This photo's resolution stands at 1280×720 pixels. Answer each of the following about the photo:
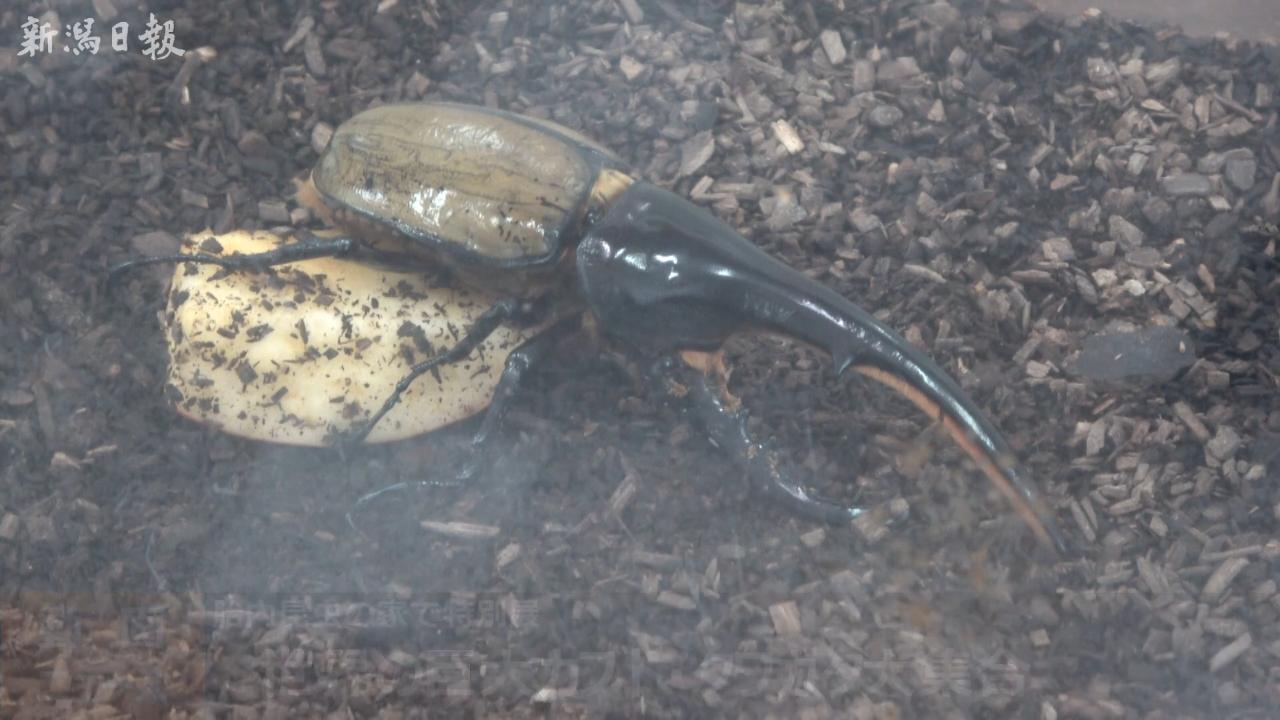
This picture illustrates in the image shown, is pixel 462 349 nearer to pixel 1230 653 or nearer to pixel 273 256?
Result: pixel 273 256

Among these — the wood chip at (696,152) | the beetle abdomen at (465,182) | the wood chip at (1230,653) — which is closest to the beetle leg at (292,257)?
the beetle abdomen at (465,182)

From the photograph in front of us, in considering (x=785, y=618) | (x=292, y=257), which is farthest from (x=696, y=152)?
(x=785, y=618)

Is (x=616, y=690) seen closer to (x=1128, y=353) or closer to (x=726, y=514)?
(x=726, y=514)

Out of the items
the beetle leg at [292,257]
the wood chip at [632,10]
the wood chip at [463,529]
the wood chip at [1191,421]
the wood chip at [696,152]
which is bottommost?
the wood chip at [463,529]

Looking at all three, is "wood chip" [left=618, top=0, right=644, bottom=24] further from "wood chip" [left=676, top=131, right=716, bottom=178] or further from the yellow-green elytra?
the yellow-green elytra

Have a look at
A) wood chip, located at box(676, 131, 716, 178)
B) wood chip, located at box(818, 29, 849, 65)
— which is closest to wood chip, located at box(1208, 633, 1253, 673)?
wood chip, located at box(676, 131, 716, 178)

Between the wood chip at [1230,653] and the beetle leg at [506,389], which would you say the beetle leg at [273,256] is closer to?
the beetle leg at [506,389]
